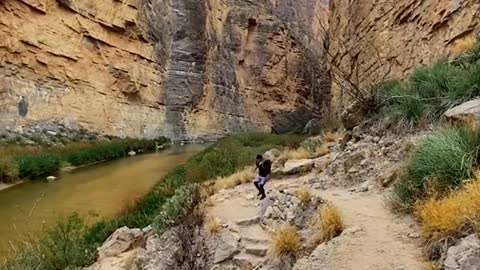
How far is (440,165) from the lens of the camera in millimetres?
5945

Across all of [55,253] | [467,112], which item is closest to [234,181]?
[55,253]

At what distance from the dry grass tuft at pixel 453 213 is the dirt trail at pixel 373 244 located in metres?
0.25

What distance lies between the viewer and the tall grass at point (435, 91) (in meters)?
8.33

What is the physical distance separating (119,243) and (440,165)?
5.39 metres

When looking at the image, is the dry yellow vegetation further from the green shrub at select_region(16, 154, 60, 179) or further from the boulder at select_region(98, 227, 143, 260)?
the green shrub at select_region(16, 154, 60, 179)

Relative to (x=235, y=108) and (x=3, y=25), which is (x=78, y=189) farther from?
(x=235, y=108)

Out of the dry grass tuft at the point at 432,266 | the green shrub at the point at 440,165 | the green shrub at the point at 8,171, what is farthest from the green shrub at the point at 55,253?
the green shrub at the point at 8,171

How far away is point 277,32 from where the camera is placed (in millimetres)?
52312

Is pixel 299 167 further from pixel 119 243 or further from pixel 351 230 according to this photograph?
pixel 351 230

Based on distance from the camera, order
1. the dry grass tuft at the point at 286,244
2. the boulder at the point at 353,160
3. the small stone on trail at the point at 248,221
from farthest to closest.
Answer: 1. the boulder at the point at 353,160
2. the small stone on trail at the point at 248,221
3. the dry grass tuft at the point at 286,244

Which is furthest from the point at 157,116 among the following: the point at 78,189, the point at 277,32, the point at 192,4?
the point at 78,189

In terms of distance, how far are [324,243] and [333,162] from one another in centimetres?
436

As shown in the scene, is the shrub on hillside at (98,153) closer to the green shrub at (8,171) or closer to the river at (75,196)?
the river at (75,196)

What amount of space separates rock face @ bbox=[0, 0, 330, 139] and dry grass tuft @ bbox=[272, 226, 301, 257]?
16.1 meters
